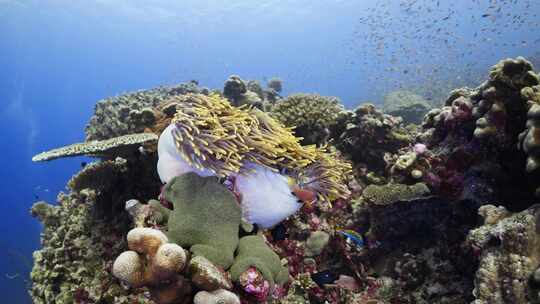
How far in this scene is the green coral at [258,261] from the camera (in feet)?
10.1

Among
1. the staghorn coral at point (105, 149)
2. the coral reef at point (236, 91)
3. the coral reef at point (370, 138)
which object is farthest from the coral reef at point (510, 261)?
the coral reef at point (236, 91)

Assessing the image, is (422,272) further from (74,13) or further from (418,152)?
(74,13)

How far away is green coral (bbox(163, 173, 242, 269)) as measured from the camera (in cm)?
313

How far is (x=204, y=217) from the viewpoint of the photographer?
3.27 m

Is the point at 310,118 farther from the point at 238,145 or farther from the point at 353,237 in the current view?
the point at 238,145

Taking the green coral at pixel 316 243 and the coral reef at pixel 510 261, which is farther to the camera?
the green coral at pixel 316 243

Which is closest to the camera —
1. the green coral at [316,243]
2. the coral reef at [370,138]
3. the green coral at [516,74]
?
the green coral at [516,74]

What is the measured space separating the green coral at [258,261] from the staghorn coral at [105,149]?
1995mm

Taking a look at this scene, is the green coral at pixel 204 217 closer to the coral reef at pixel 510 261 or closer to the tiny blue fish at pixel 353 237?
the tiny blue fish at pixel 353 237

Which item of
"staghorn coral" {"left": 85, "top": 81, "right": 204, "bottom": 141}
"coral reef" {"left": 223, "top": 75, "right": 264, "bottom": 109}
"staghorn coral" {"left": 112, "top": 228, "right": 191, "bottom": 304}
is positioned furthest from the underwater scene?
"coral reef" {"left": 223, "top": 75, "right": 264, "bottom": 109}

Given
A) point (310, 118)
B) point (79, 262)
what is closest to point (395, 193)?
point (310, 118)

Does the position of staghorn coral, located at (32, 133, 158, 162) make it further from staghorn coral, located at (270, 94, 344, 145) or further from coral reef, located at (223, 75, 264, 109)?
coral reef, located at (223, 75, 264, 109)

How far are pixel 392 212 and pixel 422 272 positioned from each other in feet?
2.51

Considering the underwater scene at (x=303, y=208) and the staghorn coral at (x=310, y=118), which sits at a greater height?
the staghorn coral at (x=310, y=118)
